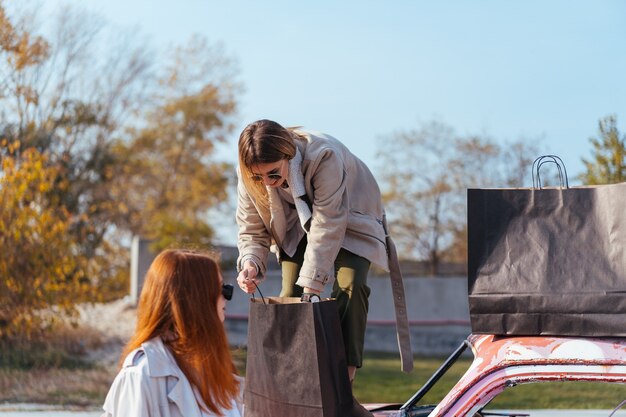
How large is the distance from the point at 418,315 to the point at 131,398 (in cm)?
1725

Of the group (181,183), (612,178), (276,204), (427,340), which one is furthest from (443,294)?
(276,204)

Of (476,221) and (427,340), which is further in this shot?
(427,340)

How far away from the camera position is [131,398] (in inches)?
107

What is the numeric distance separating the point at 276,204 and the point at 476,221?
1289mm

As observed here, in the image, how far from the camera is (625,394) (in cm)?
870

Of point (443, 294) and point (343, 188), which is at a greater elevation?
point (343, 188)

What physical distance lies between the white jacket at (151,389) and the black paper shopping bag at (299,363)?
341mm

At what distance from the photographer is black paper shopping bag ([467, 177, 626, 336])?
2609 millimetres

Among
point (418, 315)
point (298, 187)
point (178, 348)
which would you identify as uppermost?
point (298, 187)

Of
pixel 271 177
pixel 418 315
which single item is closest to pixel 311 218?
pixel 271 177

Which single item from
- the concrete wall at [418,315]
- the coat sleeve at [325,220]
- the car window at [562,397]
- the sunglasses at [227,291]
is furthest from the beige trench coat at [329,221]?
the concrete wall at [418,315]

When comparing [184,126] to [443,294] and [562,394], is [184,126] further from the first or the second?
[562,394]

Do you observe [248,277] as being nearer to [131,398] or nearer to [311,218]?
[311,218]

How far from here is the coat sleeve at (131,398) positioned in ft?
8.88
